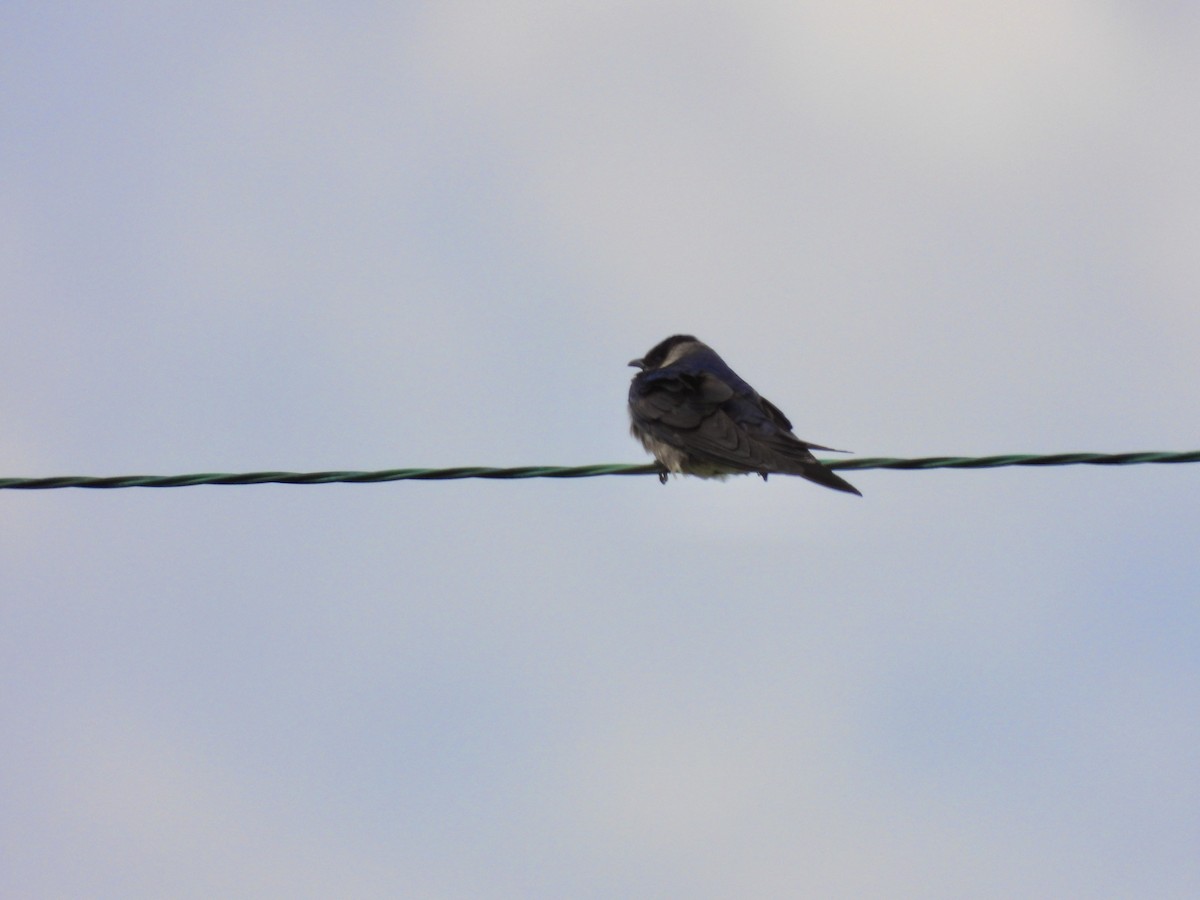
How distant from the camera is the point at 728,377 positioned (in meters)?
10.1

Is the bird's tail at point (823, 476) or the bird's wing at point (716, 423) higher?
the bird's wing at point (716, 423)

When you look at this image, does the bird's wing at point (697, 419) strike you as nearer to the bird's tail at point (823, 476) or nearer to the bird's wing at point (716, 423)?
the bird's wing at point (716, 423)

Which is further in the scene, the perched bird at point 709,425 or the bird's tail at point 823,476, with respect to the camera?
the perched bird at point 709,425

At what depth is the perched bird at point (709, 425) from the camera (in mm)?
8391

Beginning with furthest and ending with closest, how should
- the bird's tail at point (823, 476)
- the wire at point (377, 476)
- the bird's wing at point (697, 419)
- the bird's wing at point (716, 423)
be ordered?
1. the bird's wing at point (697, 419)
2. the bird's wing at point (716, 423)
3. the bird's tail at point (823, 476)
4. the wire at point (377, 476)

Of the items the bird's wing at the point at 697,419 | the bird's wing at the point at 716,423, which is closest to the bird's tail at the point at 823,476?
the bird's wing at the point at 716,423

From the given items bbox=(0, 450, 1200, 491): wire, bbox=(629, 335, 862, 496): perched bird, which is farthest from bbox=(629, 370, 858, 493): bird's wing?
bbox=(0, 450, 1200, 491): wire

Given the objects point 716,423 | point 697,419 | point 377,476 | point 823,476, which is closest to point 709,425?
point 716,423

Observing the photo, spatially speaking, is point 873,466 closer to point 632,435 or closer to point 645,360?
point 632,435

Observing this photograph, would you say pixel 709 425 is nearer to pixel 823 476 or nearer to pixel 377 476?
pixel 823 476

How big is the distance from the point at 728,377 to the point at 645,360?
173 centimetres

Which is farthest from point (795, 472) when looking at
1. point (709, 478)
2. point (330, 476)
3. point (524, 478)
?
point (330, 476)

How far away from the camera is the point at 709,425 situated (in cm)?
904

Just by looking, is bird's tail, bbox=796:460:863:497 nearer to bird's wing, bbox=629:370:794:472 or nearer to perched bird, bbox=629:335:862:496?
perched bird, bbox=629:335:862:496
